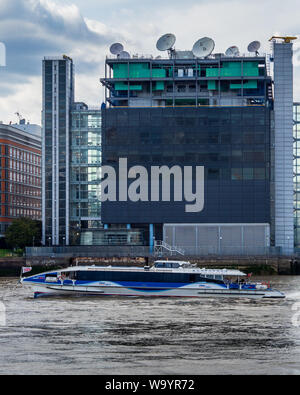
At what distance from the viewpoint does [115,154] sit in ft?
409

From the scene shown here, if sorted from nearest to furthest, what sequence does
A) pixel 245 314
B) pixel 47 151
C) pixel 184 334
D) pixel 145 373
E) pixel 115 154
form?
pixel 145 373 < pixel 184 334 < pixel 245 314 < pixel 115 154 < pixel 47 151

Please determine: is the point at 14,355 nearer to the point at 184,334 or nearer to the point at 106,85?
the point at 184,334

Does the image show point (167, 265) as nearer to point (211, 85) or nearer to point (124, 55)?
point (211, 85)

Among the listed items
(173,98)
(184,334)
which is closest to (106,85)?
(173,98)

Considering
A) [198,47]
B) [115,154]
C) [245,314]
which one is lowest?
[245,314]

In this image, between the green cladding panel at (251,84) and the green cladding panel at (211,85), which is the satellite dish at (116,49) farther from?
the green cladding panel at (251,84)

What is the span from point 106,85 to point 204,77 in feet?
55.9

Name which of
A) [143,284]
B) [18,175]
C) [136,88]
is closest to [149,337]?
[143,284]

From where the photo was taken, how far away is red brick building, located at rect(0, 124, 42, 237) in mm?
151500

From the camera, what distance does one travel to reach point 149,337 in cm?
4428

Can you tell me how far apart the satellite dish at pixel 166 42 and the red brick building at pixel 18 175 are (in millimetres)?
38049

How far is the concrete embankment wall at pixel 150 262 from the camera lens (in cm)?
11188

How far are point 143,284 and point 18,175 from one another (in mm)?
92846

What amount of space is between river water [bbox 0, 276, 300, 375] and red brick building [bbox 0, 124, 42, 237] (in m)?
86.6
